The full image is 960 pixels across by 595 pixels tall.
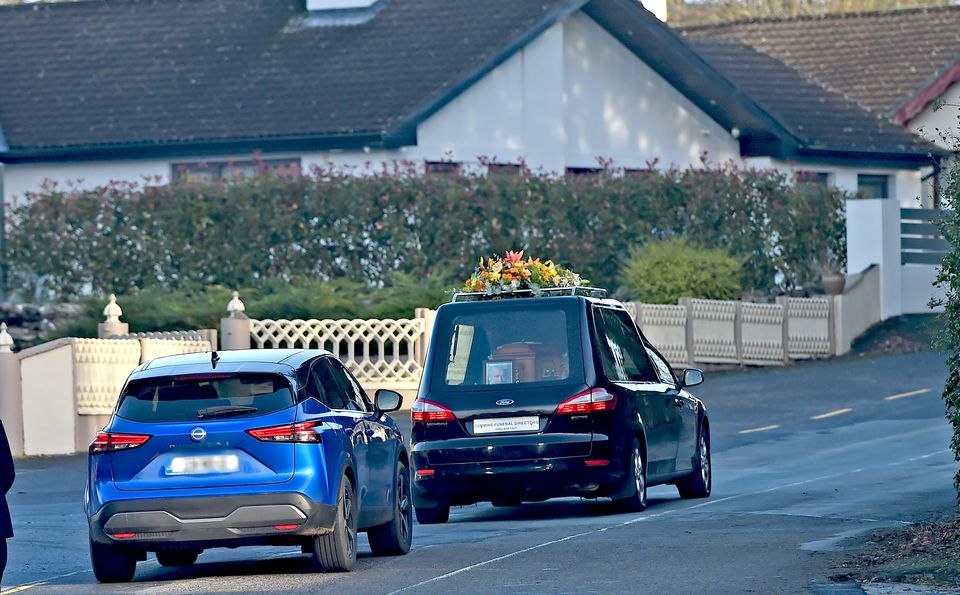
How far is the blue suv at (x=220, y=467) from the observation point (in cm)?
1262

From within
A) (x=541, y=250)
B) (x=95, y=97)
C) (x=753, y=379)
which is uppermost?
(x=95, y=97)

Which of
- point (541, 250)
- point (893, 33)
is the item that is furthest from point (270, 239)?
point (893, 33)

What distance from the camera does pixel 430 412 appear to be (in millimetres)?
16391

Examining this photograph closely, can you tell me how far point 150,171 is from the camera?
36.5 meters

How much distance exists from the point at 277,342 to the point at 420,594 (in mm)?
15372

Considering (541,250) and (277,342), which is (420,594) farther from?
(541,250)

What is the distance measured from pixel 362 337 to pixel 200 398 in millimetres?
14088

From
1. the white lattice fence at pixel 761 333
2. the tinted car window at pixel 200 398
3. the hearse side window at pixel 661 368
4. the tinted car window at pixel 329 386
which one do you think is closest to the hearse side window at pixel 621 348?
the hearse side window at pixel 661 368

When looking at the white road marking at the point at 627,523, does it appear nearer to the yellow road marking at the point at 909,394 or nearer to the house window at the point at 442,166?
the yellow road marking at the point at 909,394

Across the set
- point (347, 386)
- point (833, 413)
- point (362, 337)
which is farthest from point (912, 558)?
point (362, 337)

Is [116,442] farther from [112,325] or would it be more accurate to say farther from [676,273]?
[676,273]

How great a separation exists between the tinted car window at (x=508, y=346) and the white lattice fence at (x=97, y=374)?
347 inches

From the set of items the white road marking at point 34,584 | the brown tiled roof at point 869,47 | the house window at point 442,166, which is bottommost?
the white road marking at point 34,584

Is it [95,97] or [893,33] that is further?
[893,33]
